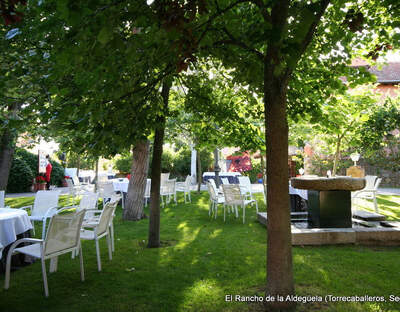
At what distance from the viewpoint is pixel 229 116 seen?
16.7 feet

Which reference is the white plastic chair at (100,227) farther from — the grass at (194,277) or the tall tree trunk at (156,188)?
the tall tree trunk at (156,188)

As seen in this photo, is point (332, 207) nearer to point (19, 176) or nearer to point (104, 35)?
point (104, 35)

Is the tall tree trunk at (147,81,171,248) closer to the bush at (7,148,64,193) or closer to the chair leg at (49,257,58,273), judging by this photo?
the chair leg at (49,257,58,273)

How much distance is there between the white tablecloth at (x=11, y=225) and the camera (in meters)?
3.99

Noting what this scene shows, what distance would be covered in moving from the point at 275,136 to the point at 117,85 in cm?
157

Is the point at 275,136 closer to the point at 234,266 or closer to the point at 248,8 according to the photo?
the point at 248,8

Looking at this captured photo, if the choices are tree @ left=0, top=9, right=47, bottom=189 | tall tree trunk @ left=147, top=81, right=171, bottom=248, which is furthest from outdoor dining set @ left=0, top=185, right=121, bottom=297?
tree @ left=0, top=9, right=47, bottom=189

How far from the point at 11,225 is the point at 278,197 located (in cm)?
355

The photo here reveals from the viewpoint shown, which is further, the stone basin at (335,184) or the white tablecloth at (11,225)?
the stone basin at (335,184)

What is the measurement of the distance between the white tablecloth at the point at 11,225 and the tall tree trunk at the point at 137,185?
12.5 feet

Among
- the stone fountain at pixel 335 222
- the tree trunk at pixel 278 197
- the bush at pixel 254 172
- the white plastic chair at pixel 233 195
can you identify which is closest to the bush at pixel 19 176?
the bush at pixel 254 172

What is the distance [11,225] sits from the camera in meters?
4.11

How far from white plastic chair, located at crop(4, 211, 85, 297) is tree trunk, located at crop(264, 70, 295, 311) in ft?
7.69

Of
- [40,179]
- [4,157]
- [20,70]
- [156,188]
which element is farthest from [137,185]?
[40,179]
